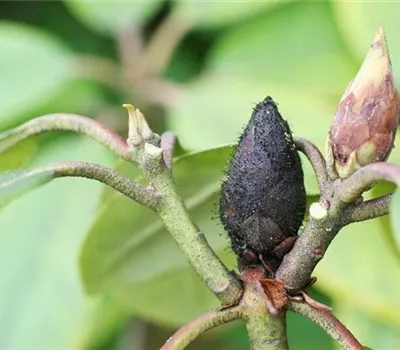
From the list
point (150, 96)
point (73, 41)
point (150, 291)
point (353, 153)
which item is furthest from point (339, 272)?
point (73, 41)

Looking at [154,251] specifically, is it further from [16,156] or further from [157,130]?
[157,130]

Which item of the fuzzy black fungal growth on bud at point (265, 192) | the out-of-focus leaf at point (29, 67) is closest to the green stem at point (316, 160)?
the fuzzy black fungal growth on bud at point (265, 192)

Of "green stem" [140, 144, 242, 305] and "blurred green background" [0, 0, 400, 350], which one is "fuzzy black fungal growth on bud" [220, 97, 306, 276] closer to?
"green stem" [140, 144, 242, 305]

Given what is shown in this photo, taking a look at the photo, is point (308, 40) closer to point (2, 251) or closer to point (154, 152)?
point (2, 251)

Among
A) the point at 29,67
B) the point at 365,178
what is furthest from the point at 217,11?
the point at 365,178

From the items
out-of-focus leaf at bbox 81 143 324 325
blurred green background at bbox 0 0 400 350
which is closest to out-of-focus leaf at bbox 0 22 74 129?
blurred green background at bbox 0 0 400 350
